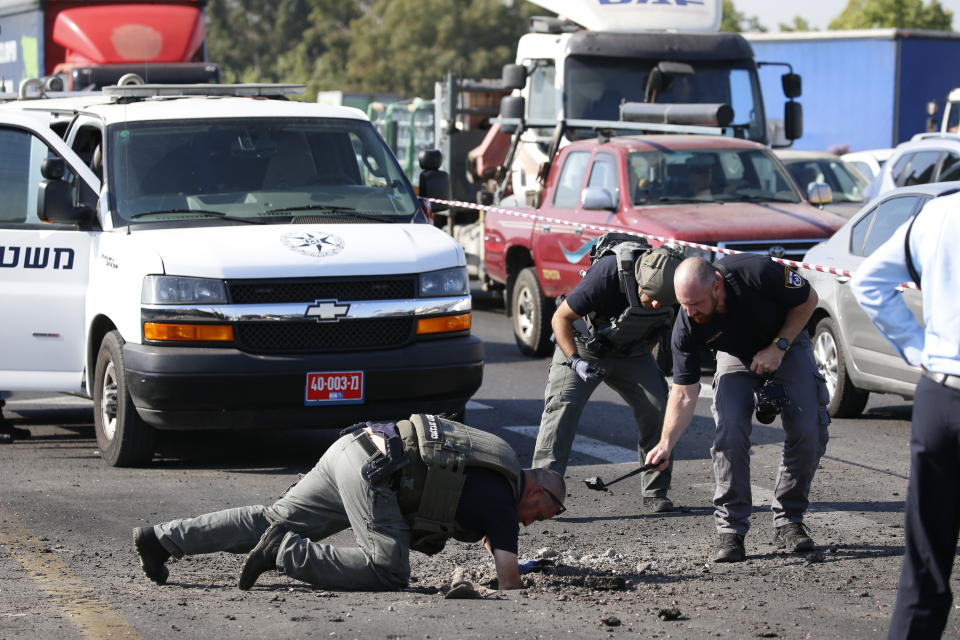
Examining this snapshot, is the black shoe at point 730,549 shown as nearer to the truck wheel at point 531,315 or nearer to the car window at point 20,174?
the car window at point 20,174

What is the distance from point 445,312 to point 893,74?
22485 millimetres

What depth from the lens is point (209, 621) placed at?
5.96 metres

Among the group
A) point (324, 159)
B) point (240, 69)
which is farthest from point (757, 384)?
point (240, 69)

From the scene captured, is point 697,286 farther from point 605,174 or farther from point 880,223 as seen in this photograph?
point 605,174

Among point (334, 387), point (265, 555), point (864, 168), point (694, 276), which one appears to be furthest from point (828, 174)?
point (265, 555)

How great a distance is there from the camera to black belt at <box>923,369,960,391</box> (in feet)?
15.5

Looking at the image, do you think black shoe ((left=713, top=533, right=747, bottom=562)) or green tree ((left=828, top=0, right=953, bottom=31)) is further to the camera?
green tree ((left=828, top=0, right=953, bottom=31))

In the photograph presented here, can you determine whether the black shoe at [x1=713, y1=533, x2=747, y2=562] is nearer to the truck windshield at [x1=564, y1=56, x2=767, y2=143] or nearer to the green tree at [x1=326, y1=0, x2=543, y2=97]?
the truck windshield at [x1=564, y1=56, x2=767, y2=143]

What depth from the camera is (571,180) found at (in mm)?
14570

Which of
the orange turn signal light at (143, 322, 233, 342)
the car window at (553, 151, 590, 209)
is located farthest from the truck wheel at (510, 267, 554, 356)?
the orange turn signal light at (143, 322, 233, 342)

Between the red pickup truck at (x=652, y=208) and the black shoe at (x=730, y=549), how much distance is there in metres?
5.74

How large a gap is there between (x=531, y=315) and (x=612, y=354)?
21.5 ft

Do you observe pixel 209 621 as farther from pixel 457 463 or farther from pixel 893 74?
pixel 893 74

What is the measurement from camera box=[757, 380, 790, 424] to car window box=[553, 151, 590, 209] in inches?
288
